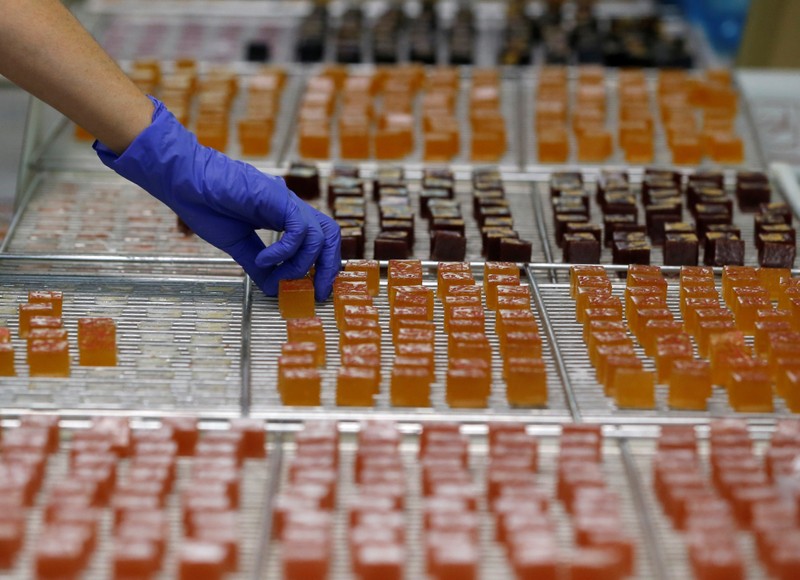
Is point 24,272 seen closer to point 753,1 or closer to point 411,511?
point 411,511

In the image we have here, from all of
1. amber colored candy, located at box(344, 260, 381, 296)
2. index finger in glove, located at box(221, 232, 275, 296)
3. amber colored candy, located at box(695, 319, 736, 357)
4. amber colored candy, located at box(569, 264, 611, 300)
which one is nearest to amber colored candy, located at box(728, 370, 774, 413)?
amber colored candy, located at box(695, 319, 736, 357)

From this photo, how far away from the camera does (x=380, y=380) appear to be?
2.90m

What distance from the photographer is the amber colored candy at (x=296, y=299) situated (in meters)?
3.23

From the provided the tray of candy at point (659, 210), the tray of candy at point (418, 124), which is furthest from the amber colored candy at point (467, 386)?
the tray of candy at point (418, 124)

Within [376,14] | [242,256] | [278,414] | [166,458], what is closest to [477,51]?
[376,14]

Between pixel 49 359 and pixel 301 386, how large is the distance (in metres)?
0.66

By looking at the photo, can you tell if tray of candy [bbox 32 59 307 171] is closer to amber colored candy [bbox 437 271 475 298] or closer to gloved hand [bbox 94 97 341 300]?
gloved hand [bbox 94 97 341 300]

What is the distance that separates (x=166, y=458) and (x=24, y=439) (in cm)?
33

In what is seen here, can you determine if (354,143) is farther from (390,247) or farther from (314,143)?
(390,247)

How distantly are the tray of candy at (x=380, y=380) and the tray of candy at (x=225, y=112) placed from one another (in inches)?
44.4

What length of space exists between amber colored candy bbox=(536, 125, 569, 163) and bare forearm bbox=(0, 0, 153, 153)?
1692mm

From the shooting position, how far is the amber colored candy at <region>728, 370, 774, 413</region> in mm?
2818

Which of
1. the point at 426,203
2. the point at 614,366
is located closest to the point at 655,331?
the point at 614,366

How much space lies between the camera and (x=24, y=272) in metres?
3.46
